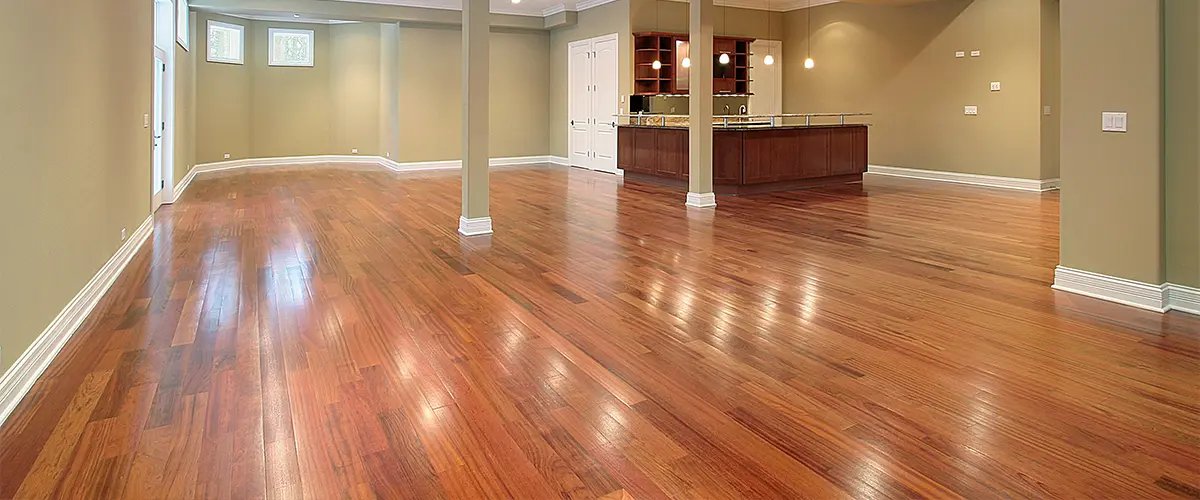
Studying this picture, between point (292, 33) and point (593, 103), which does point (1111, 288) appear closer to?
point (593, 103)

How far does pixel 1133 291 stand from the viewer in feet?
12.6

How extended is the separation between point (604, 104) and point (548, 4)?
6.44 ft

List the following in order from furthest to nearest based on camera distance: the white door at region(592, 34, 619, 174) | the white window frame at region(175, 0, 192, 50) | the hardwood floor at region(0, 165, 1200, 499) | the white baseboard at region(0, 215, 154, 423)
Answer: the white door at region(592, 34, 619, 174), the white window frame at region(175, 0, 192, 50), the white baseboard at region(0, 215, 154, 423), the hardwood floor at region(0, 165, 1200, 499)

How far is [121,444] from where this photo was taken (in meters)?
2.30

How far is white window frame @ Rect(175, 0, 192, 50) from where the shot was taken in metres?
8.95

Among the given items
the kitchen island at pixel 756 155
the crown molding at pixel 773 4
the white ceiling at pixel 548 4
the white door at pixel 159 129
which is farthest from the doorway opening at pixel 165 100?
the crown molding at pixel 773 4

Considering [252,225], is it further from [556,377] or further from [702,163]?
[556,377]

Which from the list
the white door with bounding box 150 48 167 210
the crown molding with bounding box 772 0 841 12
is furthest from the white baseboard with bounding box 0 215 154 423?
the crown molding with bounding box 772 0 841 12

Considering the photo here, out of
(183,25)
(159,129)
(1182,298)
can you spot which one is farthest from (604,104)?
(1182,298)

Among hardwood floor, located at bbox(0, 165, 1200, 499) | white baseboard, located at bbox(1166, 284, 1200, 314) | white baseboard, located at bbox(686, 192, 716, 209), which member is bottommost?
hardwood floor, located at bbox(0, 165, 1200, 499)

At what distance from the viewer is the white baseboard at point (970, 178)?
946 centimetres

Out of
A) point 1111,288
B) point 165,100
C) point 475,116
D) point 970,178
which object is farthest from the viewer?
point 970,178

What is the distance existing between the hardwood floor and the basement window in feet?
27.8

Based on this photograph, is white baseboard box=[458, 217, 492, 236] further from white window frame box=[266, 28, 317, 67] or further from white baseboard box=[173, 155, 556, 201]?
white window frame box=[266, 28, 317, 67]
